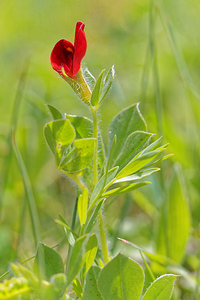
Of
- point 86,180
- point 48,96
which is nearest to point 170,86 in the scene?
point 48,96

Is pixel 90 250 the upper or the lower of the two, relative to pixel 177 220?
upper

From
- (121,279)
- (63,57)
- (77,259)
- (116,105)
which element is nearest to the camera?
(77,259)

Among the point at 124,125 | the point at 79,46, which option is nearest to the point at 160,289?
the point at 124,125

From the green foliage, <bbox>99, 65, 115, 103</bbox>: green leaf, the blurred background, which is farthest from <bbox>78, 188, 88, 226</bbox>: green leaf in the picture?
the green foliage

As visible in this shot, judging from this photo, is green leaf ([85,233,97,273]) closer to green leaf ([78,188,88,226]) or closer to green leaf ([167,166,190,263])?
green leaf ([78,188,88,226])

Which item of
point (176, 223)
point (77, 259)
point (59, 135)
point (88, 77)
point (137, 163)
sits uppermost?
point (88, 77)

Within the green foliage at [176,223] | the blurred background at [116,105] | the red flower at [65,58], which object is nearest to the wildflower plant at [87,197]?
the red flower at [65,58]

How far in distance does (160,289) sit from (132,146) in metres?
0.32

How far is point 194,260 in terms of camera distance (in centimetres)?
174

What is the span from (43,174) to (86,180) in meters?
1.38

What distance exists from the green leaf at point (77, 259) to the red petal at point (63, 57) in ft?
1.26

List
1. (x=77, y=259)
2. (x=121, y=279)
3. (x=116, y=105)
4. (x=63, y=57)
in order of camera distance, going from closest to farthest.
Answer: (x=77, y=259) < (x=121, y=279) < (x=63, y=57) < (x=116, y=105)

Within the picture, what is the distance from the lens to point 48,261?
3.00 ft

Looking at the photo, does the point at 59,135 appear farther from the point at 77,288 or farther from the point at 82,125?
the point at 77,288
